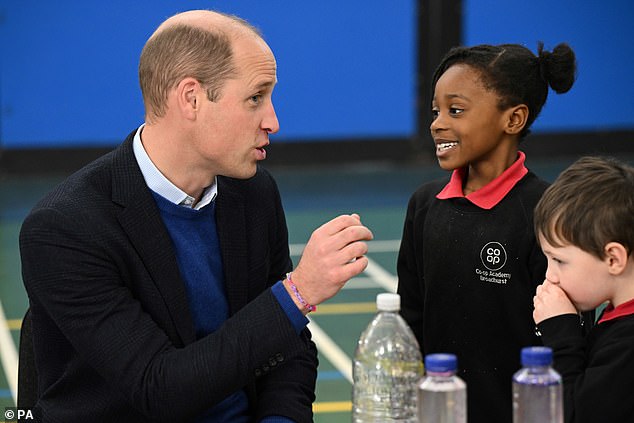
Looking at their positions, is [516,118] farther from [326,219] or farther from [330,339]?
[326,219]

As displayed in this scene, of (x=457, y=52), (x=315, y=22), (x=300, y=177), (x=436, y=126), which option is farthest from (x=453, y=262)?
(x=315, y=22)

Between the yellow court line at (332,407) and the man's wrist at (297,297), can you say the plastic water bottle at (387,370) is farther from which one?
the yellow court line at (332,407)

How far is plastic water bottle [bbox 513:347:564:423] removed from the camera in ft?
7.11

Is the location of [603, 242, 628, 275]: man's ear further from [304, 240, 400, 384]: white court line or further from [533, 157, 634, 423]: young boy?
[304, 240, 400, 384]: white court line

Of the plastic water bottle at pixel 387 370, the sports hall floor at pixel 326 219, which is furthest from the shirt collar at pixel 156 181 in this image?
the sports hall floor at pixel 326 219

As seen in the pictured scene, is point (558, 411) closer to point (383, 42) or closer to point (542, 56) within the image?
point (542, 56)

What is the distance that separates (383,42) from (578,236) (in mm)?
10174

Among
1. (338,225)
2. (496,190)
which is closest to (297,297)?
(338,225)

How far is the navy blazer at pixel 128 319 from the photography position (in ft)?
8.73

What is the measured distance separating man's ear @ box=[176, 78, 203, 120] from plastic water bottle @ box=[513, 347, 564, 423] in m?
1.24

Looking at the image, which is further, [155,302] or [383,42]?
[383,42]

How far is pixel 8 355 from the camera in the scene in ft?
19.9

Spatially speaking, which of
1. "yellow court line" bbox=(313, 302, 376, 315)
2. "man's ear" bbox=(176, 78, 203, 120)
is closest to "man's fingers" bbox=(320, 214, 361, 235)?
"man's ear" bbox=(176, 78, 203, 120)

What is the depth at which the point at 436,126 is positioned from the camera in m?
3.48
